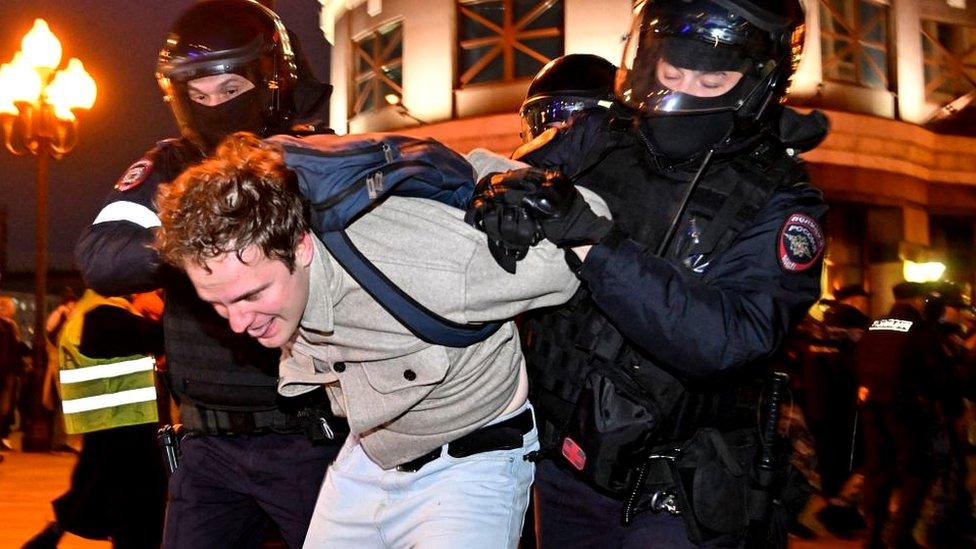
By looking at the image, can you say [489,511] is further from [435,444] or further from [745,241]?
[745,241]

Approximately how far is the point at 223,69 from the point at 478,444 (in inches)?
56.3

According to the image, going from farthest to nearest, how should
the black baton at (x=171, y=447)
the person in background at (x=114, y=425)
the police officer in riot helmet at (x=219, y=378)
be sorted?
the person in background at (x=114, y=425) < the black baton at (x=171, y=447) < the police officer in riot helmet at (x=219, y=378)

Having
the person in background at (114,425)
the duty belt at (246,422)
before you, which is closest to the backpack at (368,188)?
the duty belt at (246,422)

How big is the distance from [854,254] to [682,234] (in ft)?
49.6

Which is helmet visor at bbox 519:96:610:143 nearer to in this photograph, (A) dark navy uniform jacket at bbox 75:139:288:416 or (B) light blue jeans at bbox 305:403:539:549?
(A) dark navy uniform jacket at bbox 75:139:288:416

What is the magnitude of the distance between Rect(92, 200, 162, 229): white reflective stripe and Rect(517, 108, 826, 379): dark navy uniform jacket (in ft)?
3.86

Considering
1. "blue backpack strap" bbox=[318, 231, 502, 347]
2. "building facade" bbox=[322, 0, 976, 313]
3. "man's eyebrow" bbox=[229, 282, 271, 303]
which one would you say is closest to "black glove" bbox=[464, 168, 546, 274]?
"blue backpack strap" bbox=[318, 231, 502, 347]

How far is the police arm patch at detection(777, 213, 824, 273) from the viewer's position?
2.28 meters

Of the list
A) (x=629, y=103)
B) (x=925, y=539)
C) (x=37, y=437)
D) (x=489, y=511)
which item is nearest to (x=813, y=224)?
(x=629, y=103)

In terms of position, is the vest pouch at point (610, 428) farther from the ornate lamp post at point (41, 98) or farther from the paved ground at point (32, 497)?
the ornate lamp post at point (41, 98)

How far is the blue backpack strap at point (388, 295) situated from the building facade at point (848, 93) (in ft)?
46.8

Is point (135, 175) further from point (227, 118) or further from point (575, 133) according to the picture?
point (575, 133)

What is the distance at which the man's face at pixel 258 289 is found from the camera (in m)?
1.98

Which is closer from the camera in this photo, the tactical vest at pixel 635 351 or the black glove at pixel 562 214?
the black glove at pixel 562 214
